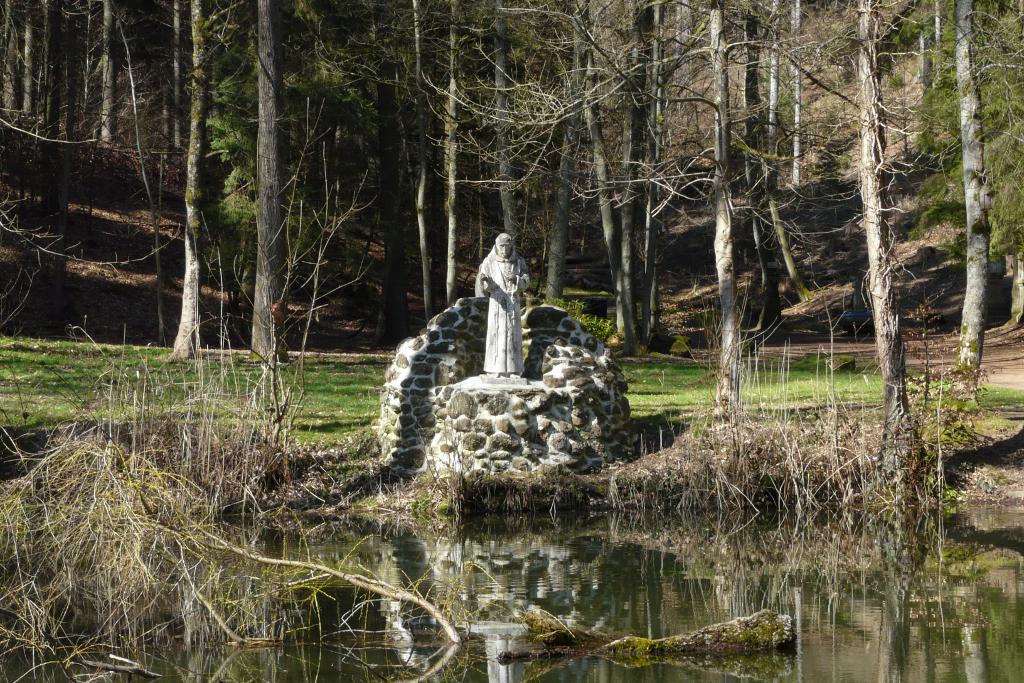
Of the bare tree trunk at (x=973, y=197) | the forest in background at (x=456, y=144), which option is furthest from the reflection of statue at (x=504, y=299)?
the bare tree trunk at (x=973, y=197)

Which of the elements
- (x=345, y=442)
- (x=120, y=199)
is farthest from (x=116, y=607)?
(x=120, y=199)

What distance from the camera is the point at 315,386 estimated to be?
70.3 ft

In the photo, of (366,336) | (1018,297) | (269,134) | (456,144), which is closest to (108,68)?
(366,336)

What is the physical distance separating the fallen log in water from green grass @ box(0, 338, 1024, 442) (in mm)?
5683

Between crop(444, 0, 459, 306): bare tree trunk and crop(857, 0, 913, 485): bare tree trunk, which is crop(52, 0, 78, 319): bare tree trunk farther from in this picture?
crop(857, 0, 913, 485): bare tree trunk

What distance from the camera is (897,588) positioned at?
11703 millimetres

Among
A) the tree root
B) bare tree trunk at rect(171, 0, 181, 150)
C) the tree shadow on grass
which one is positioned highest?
bare tree trunk at rect(171, 0, 181, 150)

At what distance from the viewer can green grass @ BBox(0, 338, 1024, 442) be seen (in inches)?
671

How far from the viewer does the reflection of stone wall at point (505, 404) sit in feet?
54.3

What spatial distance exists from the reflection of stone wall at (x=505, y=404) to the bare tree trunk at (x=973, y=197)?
5440 mm

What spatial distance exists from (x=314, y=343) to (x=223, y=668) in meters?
23.5

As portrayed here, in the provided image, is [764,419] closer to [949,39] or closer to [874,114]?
[874,114]

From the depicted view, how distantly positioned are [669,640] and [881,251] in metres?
7.32

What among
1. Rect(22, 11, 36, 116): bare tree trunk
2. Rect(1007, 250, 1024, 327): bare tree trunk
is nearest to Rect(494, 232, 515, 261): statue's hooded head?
Rect(22, 11, 36, 116): bare tree trunk
